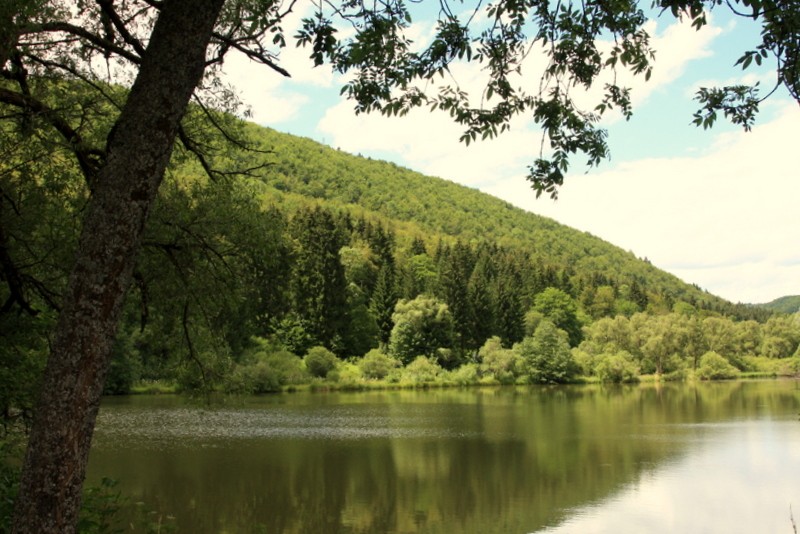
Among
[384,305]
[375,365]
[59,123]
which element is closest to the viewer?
[59,123]

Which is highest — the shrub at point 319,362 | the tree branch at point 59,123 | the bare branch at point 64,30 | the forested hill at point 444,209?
the forested hill at point 444,209

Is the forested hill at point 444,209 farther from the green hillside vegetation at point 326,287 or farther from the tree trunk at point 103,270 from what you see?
the tree trunk at point 103,270

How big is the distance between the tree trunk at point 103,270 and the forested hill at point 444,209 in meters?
90.6

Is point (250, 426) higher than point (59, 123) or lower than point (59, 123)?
lower

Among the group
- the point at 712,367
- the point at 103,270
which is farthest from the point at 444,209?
the point at 103,270

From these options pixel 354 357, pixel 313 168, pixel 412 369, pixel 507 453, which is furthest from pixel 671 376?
pixel 313 168

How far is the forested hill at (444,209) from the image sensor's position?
106 metres

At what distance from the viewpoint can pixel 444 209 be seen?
116375mm

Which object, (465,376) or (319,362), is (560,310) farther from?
(319,362)

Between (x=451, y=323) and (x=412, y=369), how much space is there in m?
6.72

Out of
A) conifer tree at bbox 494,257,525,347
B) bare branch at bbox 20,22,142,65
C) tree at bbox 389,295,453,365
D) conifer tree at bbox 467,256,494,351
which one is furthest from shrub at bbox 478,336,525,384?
bare branch at bbox 20,22,142,65

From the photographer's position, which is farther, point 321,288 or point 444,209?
point 444,209

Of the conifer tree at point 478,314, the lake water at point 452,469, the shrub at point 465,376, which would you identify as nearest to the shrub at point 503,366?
the shrub at point 465,376

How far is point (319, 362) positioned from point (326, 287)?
721 centimetres
